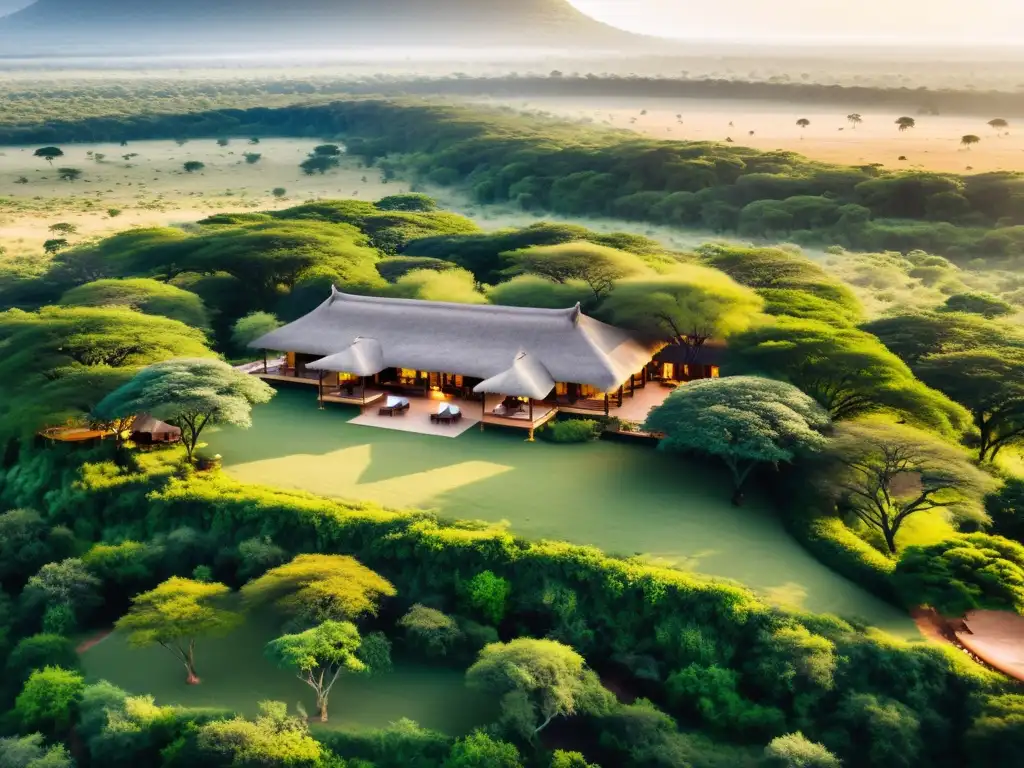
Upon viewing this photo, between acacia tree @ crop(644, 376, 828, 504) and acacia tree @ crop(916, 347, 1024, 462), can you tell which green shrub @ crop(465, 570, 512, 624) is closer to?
acacia tree @ crop(644, 376, 828, 504)

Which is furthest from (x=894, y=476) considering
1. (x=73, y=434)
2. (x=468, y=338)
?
(x=73, y=434)

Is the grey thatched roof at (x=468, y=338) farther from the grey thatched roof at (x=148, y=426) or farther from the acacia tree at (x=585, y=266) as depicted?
the acacia tree at (x=585, y=266)

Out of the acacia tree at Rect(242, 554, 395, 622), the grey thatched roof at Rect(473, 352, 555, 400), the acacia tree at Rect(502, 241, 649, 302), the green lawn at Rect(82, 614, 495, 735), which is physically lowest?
the green lawn at Rect(82, 614, 495, 735)

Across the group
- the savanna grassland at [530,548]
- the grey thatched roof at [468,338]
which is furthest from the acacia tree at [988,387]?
the grey thatched roof at [468,338]

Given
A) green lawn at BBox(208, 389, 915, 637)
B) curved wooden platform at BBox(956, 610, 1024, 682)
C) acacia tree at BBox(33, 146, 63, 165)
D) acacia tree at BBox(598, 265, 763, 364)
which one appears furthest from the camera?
acacia tree at BBox(33, 146, 63, 165)

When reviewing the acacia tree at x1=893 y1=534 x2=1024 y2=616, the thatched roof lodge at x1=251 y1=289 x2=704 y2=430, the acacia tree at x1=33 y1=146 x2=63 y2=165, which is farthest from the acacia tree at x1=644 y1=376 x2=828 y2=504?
the acacia tree at x1=33 y1=146 x2=63 y2=165

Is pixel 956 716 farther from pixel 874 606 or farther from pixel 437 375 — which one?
pixel 437 375

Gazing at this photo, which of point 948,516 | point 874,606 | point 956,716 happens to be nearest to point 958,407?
point 948,516
